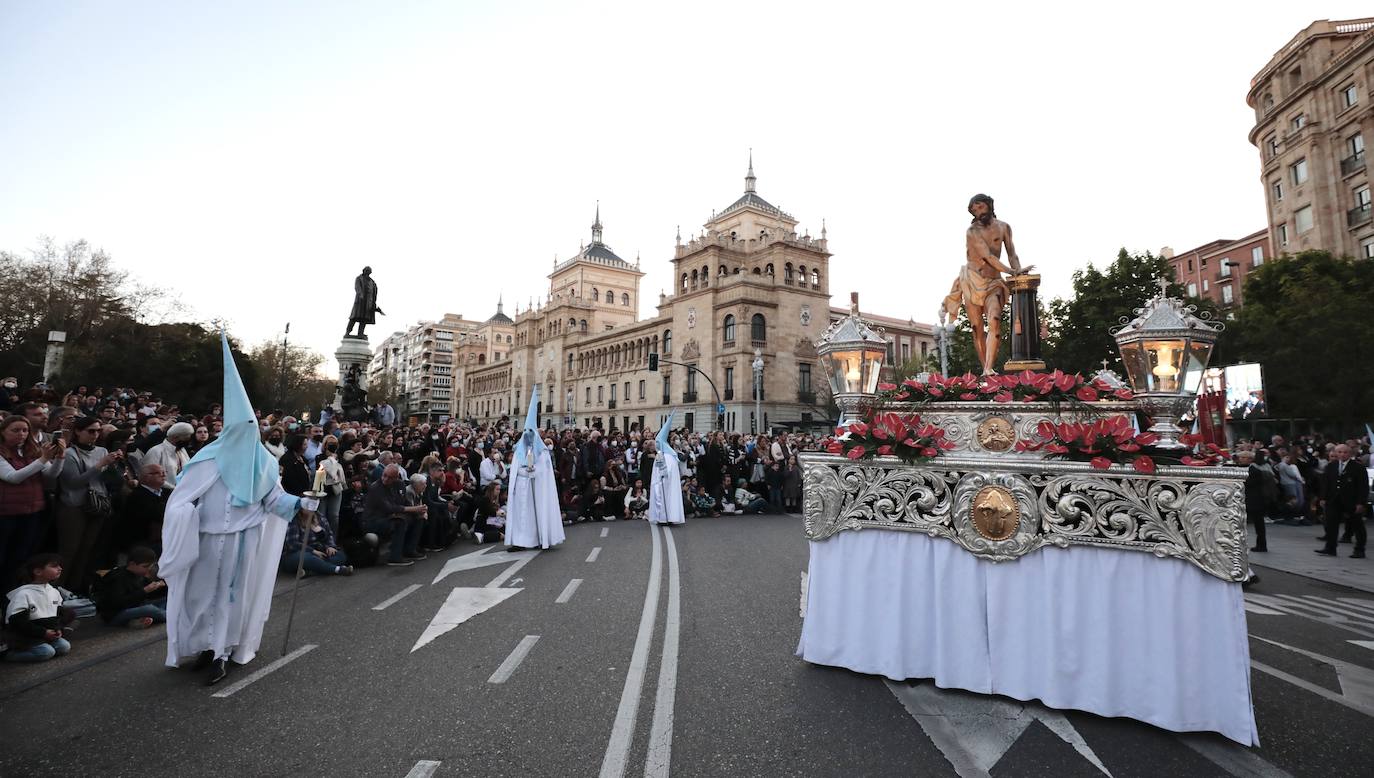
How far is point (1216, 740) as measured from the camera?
3516mm

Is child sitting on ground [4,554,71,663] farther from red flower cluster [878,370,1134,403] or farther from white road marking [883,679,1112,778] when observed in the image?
red flower cluster [878,370,1134,403]

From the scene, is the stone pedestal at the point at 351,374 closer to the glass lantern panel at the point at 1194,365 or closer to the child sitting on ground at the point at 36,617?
the child sitting on ground at the point at 36,617

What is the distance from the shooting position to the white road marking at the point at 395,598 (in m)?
6.48

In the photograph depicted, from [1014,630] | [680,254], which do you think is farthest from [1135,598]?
[680,254]

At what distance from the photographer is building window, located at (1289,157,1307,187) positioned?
34.7 m

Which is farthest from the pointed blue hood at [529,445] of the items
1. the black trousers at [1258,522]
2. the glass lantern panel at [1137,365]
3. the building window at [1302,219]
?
the building window at [1302,219]

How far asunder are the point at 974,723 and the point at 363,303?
19.2 metres

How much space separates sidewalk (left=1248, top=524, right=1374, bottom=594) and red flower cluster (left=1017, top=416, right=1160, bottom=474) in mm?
6958

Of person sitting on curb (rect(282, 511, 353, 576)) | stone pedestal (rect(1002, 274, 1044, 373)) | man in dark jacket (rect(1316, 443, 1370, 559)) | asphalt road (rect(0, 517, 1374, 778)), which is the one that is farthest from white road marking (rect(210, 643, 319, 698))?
man in dark jacket (rect(1316, 443, 1370, 559))

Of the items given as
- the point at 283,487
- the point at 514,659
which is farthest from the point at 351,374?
the point at 514,659

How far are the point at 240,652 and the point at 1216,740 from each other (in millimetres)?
6555

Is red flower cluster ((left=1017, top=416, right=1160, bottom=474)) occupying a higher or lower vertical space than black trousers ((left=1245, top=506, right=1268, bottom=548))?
higher

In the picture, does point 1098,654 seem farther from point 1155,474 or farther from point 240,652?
point 240,652

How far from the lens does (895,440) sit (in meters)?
4.61
